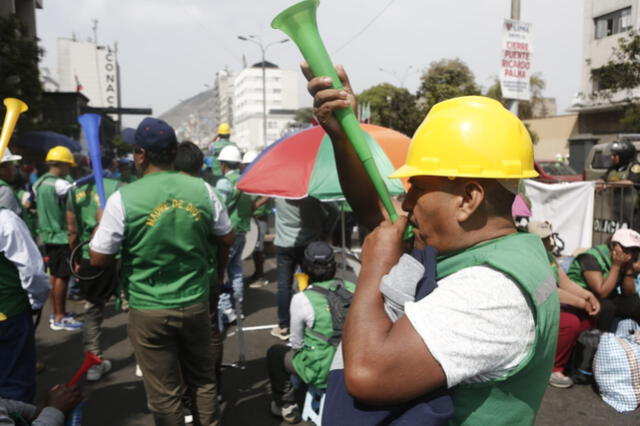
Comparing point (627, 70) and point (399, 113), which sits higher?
point (399, 113)

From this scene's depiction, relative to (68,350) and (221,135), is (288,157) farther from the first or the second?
(221,135)

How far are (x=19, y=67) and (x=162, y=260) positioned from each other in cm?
1213

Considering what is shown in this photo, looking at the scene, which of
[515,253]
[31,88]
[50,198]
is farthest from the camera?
[31,88]

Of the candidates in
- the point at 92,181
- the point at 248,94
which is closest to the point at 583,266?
the point at 92,181

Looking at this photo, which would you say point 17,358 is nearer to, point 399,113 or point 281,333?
point 281,333

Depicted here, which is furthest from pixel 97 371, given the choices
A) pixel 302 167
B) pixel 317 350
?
pixel 302 167

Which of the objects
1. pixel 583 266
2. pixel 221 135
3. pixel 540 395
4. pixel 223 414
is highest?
pixel 221 135

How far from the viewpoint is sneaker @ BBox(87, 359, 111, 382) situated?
447 cm

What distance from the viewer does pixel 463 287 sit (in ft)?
3.59

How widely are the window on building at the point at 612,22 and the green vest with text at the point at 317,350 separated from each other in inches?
1256

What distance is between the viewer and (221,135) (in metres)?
10.4

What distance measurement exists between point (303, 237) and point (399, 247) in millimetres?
4156

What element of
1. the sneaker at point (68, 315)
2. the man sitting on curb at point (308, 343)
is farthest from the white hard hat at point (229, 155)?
the man sitting on curb at point (308, 343)

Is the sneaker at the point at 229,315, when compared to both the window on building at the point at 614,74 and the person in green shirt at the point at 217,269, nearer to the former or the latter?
the person in green shirt at the point at 217,269
